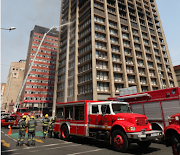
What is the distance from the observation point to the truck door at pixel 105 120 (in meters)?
8.13

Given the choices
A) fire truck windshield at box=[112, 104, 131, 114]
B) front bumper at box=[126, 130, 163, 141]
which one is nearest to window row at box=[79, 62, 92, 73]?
fire truck windshield at box=[112, 104, 131, 114]

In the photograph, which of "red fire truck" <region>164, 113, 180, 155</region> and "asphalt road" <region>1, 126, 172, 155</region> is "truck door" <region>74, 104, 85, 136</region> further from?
"red fire truck" <region>164, 113, 180, 155</region>

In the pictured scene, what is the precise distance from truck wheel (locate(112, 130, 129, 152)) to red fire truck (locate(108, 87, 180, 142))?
3.28 meters

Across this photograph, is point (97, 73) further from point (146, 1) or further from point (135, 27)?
point (146, 1)

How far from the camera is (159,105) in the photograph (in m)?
9.27

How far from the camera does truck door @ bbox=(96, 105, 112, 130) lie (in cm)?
813

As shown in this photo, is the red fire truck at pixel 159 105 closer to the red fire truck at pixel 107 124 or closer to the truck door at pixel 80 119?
the red fire truck at pixel 107 124

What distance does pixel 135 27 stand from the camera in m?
44.4

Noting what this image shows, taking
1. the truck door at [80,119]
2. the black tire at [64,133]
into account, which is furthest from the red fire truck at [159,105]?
the black tire at [64,133]

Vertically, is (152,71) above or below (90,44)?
below

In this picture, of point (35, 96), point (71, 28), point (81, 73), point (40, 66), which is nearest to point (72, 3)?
point (71, 28)

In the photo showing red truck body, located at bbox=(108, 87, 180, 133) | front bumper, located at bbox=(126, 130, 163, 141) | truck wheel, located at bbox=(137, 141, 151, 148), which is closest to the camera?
front bumper, located at bbox=(126, 130, 163, 141)

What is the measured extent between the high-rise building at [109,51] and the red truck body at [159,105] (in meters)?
20.2

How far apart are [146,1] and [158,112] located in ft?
188
